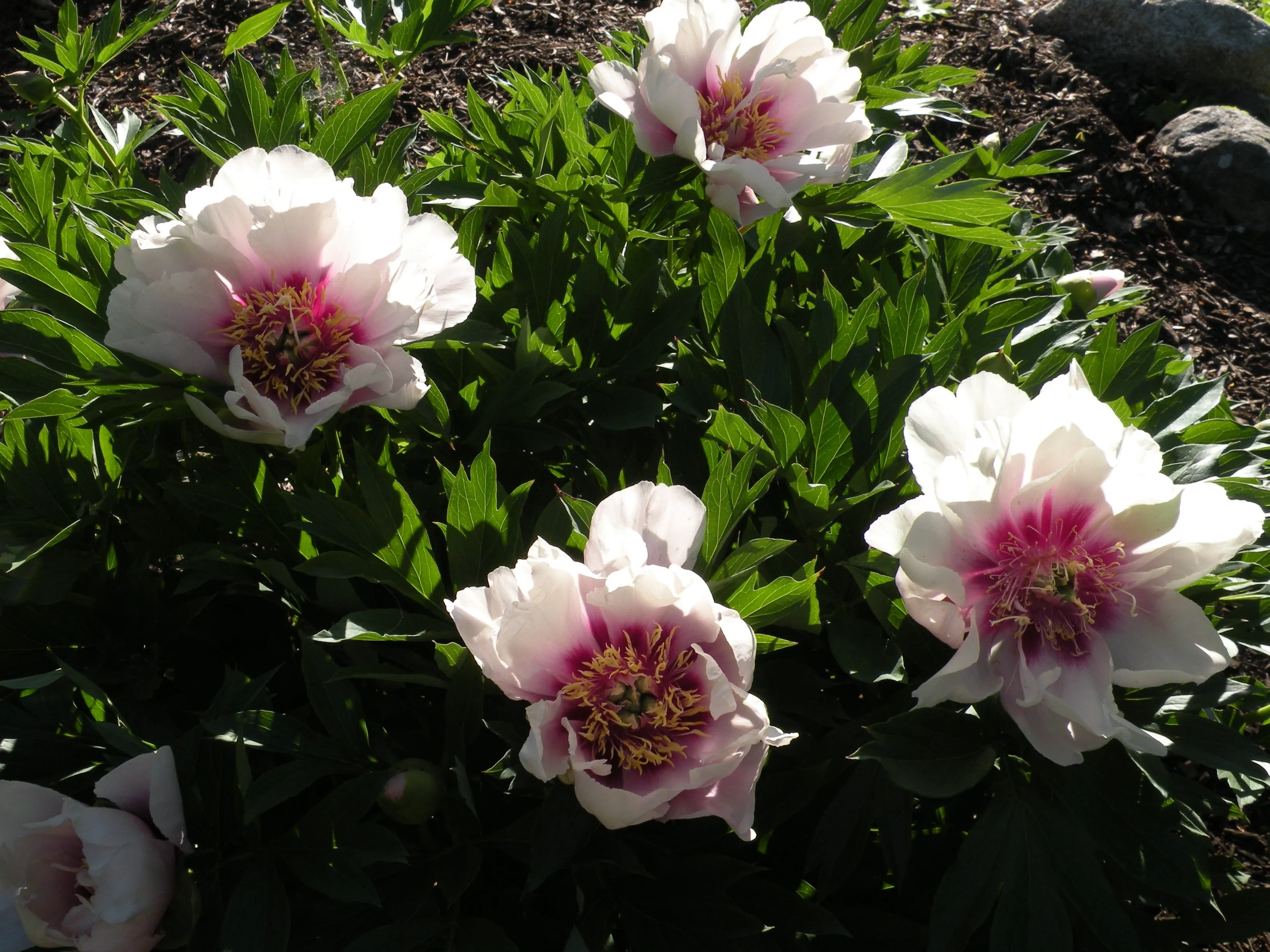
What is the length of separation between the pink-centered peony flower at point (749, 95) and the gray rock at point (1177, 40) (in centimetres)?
331

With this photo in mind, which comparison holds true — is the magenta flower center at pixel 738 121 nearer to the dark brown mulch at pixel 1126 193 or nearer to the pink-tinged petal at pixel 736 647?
the pink-tinged petal at pixel 736 647

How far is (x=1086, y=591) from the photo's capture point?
1030 millimetres

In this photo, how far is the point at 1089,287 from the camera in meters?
1.70

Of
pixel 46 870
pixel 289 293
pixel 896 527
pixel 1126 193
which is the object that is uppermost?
pixel 289 293

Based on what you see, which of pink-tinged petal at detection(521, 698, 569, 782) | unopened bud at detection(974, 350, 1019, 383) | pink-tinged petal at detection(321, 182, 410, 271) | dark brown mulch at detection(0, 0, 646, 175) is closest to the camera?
pink-tinged petal at detection(521, 698, 569, 782)

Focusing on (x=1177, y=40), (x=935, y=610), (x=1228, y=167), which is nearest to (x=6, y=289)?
(x=935, y=610)

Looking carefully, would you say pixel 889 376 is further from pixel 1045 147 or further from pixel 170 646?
pixel 1045 147

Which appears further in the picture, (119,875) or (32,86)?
(32,86)

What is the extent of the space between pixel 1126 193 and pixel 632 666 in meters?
3.48

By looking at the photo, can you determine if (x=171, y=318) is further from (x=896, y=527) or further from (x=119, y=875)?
(x=896, y=527)

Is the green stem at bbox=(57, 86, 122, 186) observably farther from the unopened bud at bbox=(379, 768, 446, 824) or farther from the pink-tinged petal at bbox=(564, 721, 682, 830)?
the pink-tinged petal at bbox=(564, 721, 682, 830)

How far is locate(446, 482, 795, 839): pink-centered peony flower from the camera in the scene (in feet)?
2.94

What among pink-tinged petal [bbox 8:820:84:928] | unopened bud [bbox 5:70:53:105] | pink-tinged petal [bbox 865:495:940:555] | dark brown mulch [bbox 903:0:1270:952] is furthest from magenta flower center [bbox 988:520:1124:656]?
dark brown mulch [bbox 903:0:1270:952]

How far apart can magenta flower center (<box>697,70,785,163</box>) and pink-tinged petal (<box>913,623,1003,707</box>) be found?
78 cm
